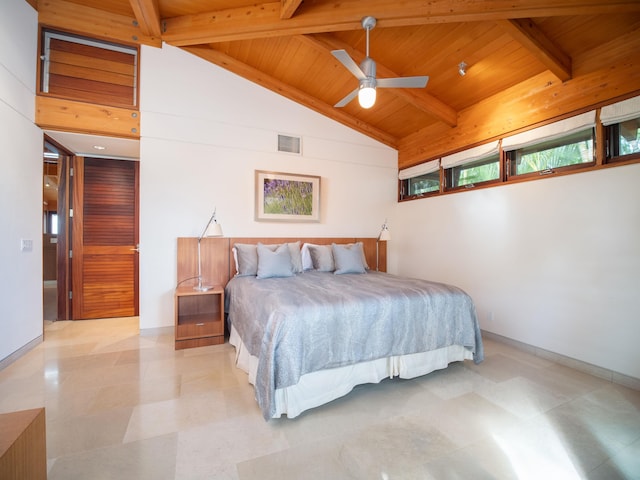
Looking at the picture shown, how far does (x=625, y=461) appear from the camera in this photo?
1.56 m

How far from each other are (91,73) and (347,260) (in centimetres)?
379

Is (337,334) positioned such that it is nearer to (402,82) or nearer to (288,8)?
(402,82)

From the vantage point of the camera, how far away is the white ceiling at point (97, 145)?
3.30 metres

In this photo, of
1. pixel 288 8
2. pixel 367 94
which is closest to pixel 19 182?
pixel 288 8

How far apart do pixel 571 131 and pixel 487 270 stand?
1.68 metres

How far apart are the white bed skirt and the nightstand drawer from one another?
1.66 feet

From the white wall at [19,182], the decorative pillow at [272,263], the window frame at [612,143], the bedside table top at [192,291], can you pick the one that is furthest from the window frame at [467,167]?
the white wall at [19,182]

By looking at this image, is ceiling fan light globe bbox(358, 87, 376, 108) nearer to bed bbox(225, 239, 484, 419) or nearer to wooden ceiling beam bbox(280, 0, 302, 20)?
wooden ceiling beam bbox(280, 0, 302, 20)

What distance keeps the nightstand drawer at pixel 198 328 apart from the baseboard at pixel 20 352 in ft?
4.60

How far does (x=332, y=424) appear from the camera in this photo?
1.86 meters

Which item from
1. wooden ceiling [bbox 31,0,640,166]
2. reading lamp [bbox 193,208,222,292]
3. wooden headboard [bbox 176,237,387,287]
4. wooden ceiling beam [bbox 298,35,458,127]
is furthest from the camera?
wooden headboard [bbox 176,237,387,287]

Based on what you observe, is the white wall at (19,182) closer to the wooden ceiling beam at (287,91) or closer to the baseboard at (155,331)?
the baseboard at (155,331)

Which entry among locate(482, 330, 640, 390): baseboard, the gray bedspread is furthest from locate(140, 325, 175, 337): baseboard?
locate(482, 330, 640, 390): baseboard

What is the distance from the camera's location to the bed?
1.87m
